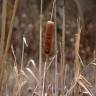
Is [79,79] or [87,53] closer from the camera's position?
[79,79]

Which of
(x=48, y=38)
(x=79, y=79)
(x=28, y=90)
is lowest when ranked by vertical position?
(x=28, y=90)

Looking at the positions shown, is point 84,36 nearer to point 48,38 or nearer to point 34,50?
point 34,50

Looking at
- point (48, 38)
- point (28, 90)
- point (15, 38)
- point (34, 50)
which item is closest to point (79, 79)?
point (48, 38)

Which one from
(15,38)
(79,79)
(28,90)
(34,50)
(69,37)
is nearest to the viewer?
(79,79)

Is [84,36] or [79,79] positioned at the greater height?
[79,79]

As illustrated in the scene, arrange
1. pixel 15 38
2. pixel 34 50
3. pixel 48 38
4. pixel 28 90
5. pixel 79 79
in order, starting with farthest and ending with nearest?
pixel 15 38 → pixel 34 50 → pixel 28 90 → pixel 79 79 → pixel 48 38

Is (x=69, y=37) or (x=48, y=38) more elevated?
(x=48, y=38)

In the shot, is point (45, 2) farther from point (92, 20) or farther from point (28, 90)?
point (28, 90)

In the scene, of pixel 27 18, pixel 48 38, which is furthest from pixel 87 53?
pixel 48 38

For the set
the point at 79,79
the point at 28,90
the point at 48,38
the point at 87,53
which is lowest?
the point at 87,53
